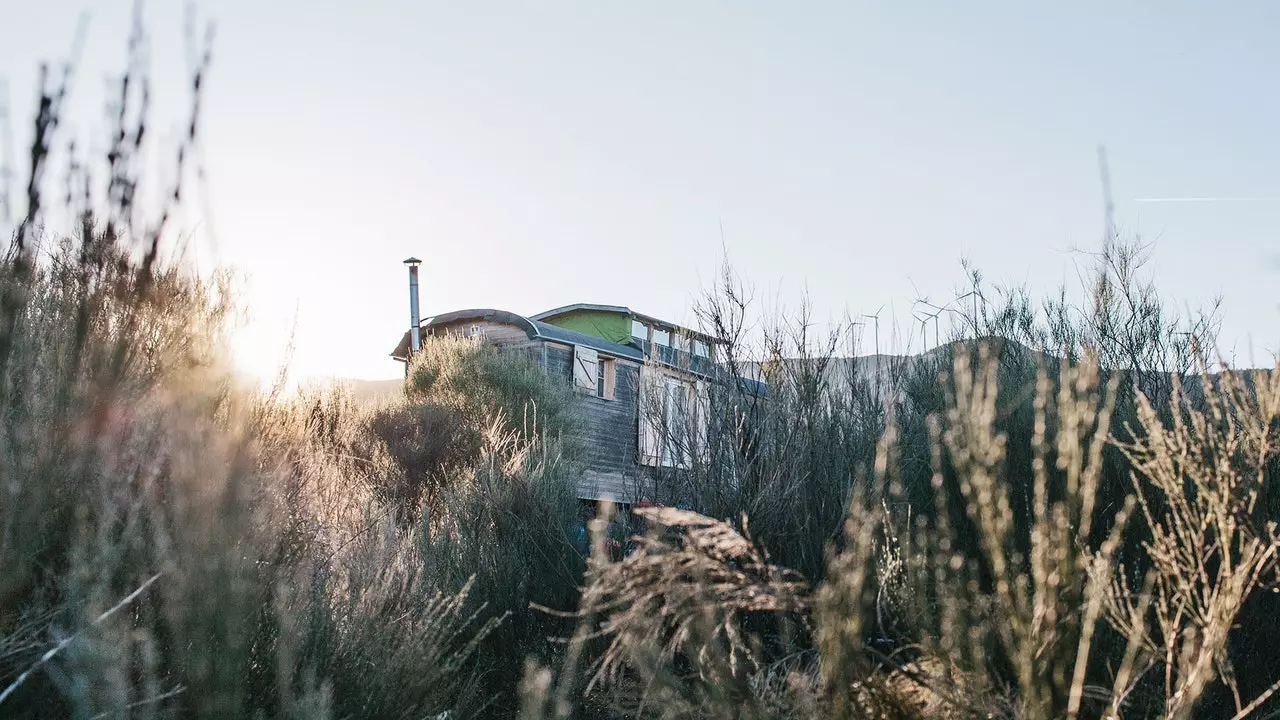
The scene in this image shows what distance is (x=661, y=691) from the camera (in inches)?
111

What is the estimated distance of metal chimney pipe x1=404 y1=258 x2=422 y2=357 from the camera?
73.1ft

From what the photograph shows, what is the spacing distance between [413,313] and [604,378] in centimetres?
463

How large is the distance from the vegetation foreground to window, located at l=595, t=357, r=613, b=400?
1381 cm

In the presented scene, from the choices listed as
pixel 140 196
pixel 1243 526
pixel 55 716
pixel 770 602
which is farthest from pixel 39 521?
pixel 1243 526

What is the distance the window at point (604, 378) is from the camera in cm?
2127

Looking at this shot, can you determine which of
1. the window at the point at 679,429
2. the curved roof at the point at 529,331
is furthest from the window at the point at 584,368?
the window at the point at 679,429

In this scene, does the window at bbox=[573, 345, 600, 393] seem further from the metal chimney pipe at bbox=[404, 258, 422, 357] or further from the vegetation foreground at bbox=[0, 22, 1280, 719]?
the vegetation foreground at bbox=[0, 22, 1280, 719]

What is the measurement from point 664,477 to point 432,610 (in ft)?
10.1

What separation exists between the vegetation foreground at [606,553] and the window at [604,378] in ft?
45.3

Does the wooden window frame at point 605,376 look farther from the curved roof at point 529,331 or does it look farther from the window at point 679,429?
the window at point 679,429

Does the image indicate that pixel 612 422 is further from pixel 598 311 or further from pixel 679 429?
pixel 679 429

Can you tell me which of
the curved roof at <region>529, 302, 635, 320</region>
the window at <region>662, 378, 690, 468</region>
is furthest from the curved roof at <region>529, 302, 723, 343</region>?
the window at <region>662, 378, 690, 468</region>

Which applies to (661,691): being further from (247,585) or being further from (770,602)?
(247,585)

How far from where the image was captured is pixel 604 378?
21641 mm
